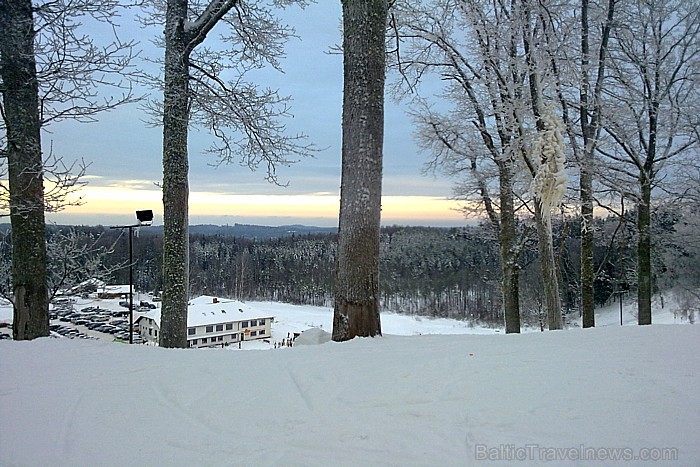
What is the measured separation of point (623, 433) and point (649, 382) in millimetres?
883

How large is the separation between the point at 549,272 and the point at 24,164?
776 cm

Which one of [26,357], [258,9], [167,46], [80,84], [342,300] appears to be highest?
[258,9]

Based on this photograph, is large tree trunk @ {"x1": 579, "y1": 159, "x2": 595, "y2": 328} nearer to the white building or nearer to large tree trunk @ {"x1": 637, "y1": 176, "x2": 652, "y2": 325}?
large tree trunk @ {"x1": 637, "y1": 176, "x2": 652, "y2": 325}

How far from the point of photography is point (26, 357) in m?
4.03

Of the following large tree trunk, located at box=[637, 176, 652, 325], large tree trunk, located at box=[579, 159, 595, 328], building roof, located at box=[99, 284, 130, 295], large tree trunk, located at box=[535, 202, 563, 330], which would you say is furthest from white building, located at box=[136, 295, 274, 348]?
large tree trunk, located at box=[637, 176, 652, 325]

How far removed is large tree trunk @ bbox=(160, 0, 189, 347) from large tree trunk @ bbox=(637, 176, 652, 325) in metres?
8.85

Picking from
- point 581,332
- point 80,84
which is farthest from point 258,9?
point 581,332

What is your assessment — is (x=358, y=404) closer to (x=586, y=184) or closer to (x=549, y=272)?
(x=549, y=272)

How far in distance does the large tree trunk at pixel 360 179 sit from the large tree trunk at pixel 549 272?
4603 mm

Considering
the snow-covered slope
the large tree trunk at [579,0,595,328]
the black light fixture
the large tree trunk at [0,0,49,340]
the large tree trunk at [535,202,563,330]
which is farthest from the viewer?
the large tree trunk at [579,0,595,328]

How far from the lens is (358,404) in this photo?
2.79 metres

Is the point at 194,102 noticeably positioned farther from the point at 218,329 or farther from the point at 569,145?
the point at 218,329

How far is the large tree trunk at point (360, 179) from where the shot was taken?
4.73 meters

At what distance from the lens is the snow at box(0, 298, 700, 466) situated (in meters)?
2.23
